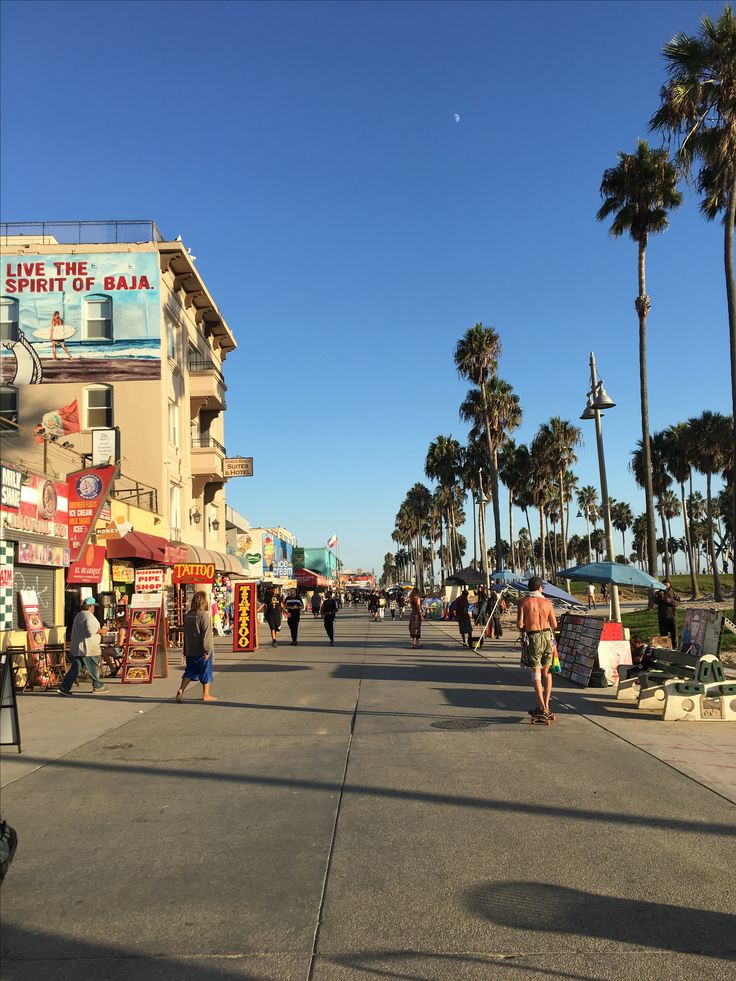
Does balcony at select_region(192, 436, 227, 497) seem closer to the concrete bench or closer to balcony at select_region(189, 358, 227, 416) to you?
balcony at select_region(189, 358, 227, 416)

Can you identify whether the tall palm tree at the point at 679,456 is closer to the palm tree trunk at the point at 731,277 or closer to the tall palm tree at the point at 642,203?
the tall palm tree at the point at 642,203

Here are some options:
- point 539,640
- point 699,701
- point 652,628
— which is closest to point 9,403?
point 652,628

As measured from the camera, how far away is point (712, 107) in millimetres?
20250

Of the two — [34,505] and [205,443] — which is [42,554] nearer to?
[34,505]

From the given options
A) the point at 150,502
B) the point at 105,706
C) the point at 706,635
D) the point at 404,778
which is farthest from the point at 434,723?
the point at 150,502

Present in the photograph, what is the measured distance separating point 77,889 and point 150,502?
25039 mm

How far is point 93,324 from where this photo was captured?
29.8 m

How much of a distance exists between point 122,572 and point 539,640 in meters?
16.8

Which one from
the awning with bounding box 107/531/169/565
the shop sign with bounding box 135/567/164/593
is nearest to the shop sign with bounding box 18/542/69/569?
the shop sign with bounding box 135/567/164/593

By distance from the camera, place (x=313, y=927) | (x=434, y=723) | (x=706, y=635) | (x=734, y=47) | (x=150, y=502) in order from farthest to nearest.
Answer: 1. (x=150, y=502)
2. (x=734, y=47)
3. (x=706, y=635)
4. (x=434, y=723)
5. (x=313, y=927)

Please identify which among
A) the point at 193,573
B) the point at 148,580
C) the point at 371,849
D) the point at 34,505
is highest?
the point at 34,505

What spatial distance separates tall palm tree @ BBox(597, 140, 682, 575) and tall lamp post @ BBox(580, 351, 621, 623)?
732 cm

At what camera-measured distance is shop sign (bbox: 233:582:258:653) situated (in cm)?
2395

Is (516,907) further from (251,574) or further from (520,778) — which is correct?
(251,574)
